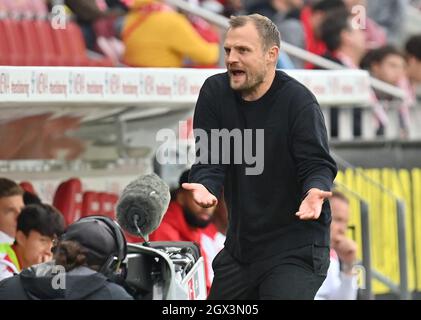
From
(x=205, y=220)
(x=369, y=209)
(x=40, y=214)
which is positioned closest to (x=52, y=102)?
(x=40, y=214)

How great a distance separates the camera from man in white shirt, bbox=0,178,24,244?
33.1 ft

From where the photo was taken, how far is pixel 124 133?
458 inches

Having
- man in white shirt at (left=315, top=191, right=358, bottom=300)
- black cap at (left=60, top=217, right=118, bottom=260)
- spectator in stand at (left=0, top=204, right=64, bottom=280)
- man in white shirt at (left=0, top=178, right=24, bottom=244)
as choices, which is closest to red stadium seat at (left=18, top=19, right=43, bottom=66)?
man in white shirt at (left=0, top=178, right=24, bottom=244)

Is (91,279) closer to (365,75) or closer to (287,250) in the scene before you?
(287,250)

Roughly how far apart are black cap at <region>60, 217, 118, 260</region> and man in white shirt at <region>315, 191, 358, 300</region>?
140 inches

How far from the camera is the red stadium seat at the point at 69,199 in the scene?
1104 centimetres

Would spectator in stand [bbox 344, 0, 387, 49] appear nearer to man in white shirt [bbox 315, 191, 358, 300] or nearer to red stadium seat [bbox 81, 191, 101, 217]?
man in white shirt [bbox 315, 191, 358, 300]

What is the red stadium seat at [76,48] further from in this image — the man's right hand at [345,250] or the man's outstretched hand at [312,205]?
the man's outstretched hand at [312,205]

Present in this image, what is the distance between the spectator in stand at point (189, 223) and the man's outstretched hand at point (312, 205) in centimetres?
361

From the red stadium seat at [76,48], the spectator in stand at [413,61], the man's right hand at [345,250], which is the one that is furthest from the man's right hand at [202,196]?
the spectator in stand at [413,61]

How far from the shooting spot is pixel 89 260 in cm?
659

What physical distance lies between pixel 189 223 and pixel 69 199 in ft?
3.22

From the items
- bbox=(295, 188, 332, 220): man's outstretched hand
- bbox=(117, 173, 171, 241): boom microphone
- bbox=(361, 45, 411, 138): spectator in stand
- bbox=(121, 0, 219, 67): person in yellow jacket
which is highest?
bbox=(361, 45, 411, 138): spectator in stand

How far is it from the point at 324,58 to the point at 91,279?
8.01 metres
